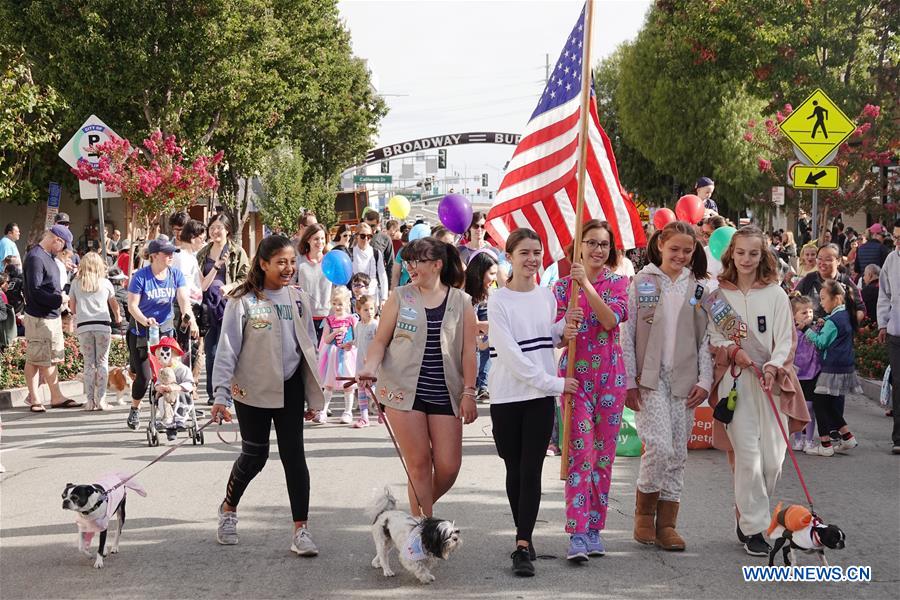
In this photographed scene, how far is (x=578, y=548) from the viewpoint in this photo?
21.5ft

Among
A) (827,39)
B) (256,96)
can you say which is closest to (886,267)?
(827,39)

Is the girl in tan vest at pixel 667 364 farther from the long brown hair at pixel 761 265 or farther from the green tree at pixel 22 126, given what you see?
the green tree at pixel 22 126

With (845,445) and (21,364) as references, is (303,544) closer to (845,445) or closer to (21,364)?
(845,445)

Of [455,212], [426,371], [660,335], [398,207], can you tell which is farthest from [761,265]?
[398,207]

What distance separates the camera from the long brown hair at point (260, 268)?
695 centimetres

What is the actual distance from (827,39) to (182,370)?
2162 centimetres

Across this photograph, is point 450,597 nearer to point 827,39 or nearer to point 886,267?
point 886,267

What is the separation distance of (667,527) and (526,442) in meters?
1.13

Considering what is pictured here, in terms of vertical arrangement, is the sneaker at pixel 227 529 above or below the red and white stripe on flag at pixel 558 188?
below

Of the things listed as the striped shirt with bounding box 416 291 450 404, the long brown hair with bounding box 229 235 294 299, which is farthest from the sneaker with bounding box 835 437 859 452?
the long brown hair with bounding box 229 235 294 299

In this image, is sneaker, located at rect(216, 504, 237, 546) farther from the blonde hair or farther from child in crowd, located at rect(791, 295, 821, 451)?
the blonde hair

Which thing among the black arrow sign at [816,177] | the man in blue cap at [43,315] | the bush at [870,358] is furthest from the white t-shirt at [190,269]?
the black arrow sign at [816,177]

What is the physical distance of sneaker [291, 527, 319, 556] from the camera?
22.3 feet

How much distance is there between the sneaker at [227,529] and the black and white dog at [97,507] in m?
0.58
